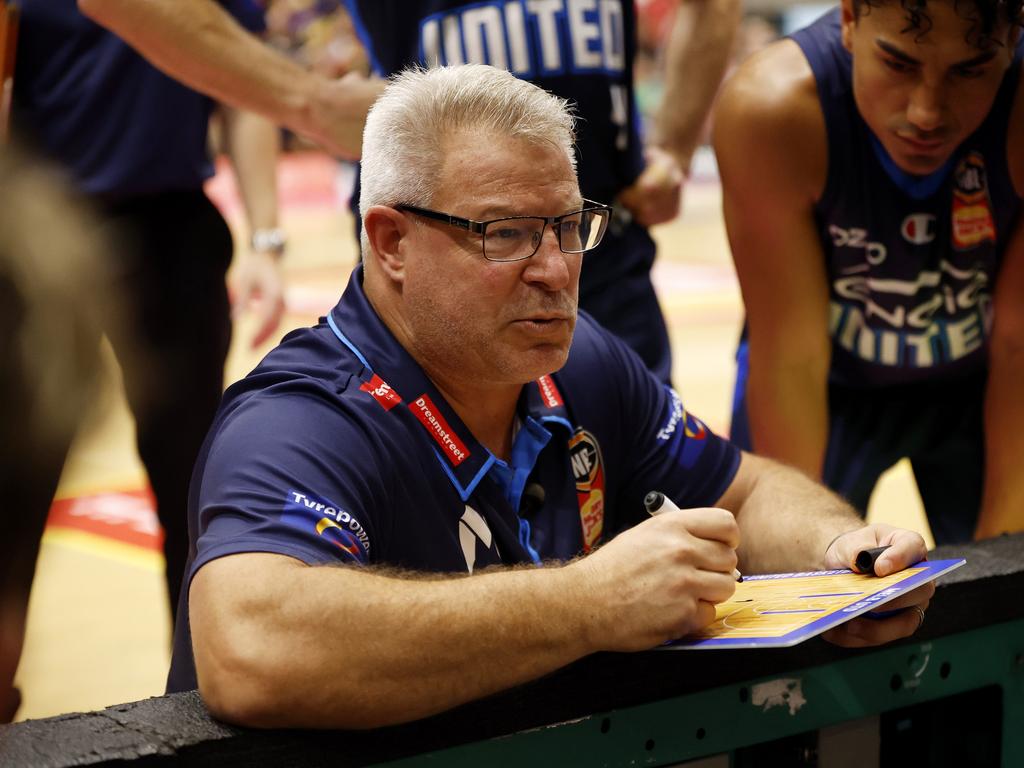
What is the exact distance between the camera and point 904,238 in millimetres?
2691

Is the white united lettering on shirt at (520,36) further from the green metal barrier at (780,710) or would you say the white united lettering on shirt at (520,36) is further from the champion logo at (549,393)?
the green metal barrier at (780,710)

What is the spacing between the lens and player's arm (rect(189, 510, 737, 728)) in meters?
1.40

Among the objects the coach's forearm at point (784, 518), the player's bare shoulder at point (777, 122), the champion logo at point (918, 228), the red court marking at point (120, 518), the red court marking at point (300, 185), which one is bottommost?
the red court marking at point (120, 518)

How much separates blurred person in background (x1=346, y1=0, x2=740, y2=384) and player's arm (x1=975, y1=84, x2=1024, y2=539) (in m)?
0.67

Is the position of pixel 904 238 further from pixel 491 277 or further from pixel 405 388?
pixel 405 388

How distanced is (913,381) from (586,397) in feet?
3.37

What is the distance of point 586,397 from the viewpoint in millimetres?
2129

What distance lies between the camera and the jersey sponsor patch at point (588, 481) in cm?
203

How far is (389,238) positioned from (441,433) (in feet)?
0.91

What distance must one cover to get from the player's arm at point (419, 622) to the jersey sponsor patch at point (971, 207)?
134 cm

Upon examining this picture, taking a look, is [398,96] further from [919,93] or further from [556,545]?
[919,93]

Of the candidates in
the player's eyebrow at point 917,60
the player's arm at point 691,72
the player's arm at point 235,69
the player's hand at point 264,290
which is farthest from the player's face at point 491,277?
the player's hand at point 264,290

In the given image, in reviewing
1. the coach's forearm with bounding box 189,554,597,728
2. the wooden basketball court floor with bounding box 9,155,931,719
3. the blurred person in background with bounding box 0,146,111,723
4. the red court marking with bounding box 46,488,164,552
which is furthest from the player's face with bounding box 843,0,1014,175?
the red court marking with bounding box 46,488,164,552

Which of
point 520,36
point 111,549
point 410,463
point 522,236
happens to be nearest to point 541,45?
point 520,36
